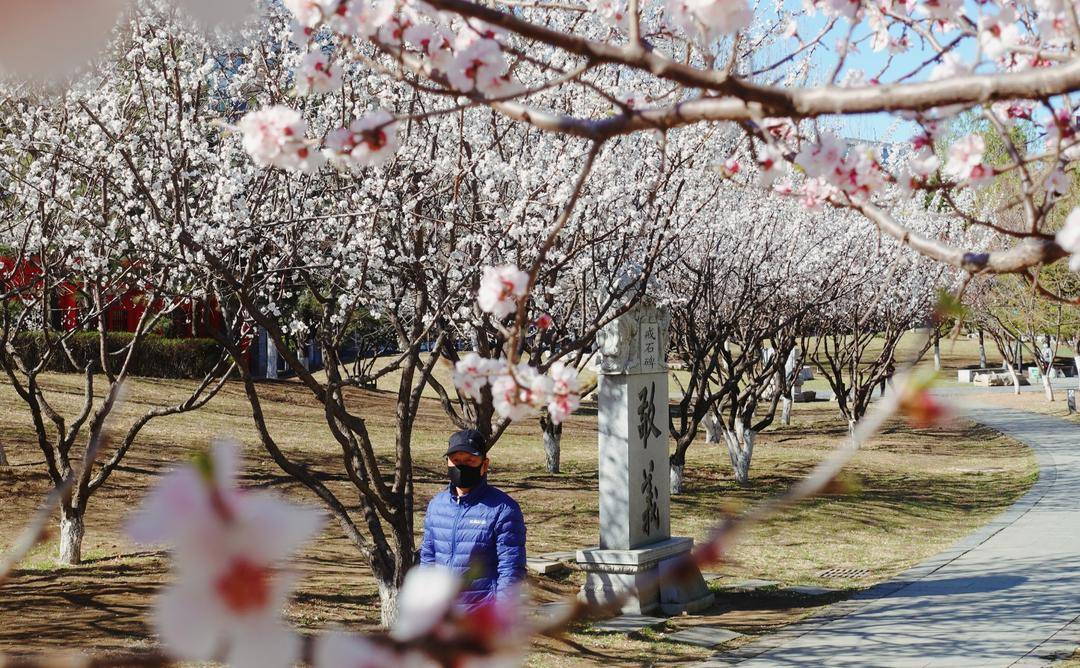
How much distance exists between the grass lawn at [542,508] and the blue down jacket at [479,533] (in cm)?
168

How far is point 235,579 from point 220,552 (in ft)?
0.07

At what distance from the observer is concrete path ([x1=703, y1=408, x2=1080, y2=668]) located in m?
7.68

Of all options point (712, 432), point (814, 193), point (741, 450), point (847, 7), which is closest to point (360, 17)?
point (847, 7)

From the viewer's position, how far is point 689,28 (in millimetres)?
2867

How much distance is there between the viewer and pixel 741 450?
17703mm

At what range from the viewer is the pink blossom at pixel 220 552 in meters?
0.45

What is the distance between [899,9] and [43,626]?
681 centimetres

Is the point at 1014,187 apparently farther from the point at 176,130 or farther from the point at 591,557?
the point at 176,130

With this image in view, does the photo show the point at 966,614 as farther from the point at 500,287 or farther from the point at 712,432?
the point at 712,432

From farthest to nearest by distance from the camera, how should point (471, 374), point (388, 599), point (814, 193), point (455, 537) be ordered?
point (388, 599) < point (455, 537) < point (814, 193) < point (471, 374)

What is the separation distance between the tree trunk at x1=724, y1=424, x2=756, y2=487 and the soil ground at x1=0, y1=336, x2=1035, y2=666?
28 cm

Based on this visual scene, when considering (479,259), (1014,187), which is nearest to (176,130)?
(479,259)

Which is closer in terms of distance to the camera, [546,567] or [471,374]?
[471,374]

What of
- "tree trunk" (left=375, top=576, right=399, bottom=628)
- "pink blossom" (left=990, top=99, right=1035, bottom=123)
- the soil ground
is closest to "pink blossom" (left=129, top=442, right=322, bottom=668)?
the soil ground
